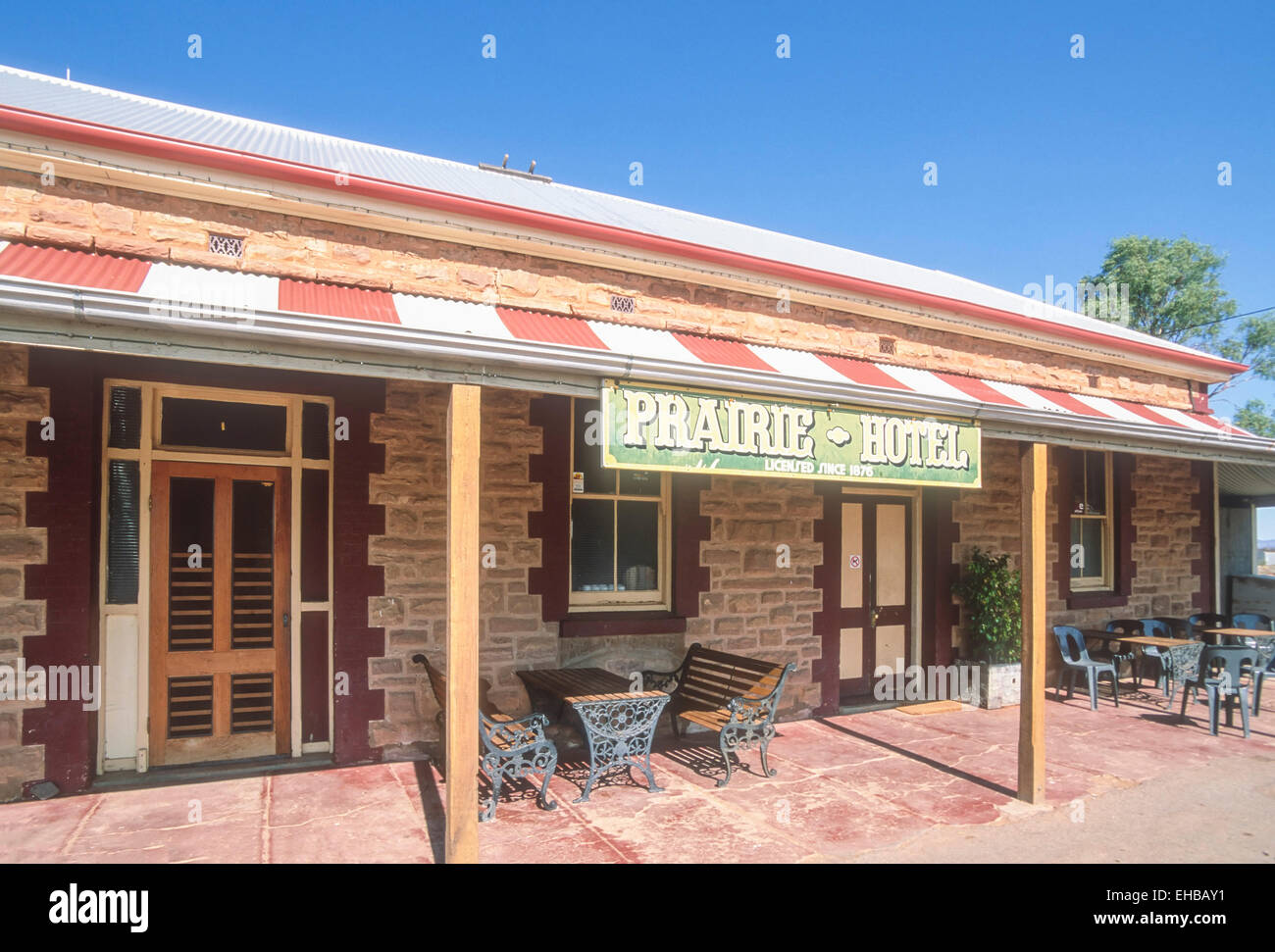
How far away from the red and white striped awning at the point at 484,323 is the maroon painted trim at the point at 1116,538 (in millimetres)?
1476

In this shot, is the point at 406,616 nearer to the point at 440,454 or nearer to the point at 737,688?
the point at 440,454

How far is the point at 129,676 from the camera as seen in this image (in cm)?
531

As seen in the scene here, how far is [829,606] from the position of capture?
7723 millimetres

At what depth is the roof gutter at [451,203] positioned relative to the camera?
495cm

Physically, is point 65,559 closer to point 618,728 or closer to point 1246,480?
point 618,728

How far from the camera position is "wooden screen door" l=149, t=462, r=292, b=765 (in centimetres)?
545

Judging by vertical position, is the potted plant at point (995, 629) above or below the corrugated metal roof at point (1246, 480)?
below

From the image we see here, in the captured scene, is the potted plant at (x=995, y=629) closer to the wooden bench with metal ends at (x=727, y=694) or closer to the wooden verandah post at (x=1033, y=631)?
the wooden verandah post at (x=1033, y=631)

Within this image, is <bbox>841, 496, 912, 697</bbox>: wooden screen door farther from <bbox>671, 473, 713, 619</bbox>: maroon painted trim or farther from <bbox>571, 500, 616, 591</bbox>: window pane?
<bbox>571, 500, 616, 591</bbox>: window pane

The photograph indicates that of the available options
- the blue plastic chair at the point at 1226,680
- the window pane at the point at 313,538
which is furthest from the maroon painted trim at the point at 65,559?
the blue plastic chair at the point at 1226,680

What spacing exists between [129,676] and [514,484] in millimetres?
2894

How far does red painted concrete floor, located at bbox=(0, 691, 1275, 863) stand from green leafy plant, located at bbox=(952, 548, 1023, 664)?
146cm
